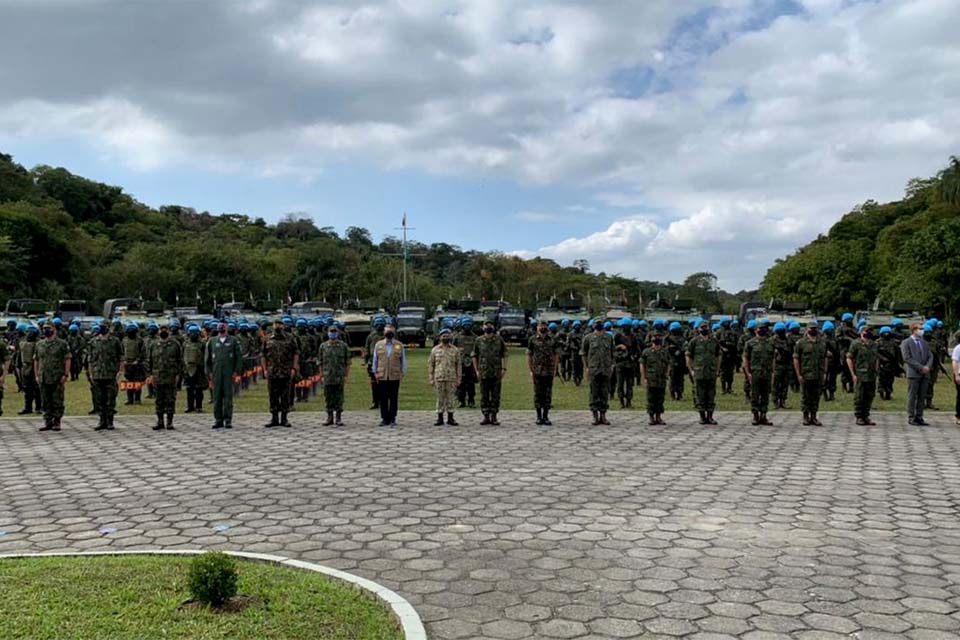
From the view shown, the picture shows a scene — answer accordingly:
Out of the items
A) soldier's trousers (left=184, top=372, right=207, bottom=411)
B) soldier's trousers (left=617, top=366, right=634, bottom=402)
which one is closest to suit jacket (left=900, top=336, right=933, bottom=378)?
soldier's trousers (left=617, top=366, right=634, bottom=402)

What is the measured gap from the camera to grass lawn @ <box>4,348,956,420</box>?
1544cm

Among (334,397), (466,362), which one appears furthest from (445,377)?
(466,362)

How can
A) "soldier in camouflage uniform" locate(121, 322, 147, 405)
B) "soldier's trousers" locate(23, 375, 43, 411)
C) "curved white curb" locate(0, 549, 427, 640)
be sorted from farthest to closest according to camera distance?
"soldier in camouflage uniform" locate(121, 322, 147, 405) < "soldier's trousers" locate(23, 375, 43, 411) < "curved white curb" locate(0, 549, 427, 640)

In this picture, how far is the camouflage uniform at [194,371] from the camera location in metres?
14.6

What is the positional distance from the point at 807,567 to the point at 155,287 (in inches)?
2242

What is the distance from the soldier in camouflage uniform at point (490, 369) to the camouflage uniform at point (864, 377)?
218 inches

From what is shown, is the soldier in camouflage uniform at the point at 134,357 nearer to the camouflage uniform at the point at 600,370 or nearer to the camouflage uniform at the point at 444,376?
the camouflage uniform at the point at 444,376

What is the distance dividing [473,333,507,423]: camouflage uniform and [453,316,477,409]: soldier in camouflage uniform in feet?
6.99

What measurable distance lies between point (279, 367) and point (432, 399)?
15.8 ft

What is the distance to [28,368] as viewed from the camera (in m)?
14.9

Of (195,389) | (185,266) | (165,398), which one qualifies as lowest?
(195,389)

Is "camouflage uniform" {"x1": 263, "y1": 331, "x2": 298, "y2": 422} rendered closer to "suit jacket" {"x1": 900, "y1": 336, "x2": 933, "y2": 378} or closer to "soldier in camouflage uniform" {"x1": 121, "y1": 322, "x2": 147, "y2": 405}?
"soldier in camouflage uniform" {"x1": 121, "y1": 322, "x2": 147, "y2": 405}

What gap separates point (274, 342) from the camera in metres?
12.9

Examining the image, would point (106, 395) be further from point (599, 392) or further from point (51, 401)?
point (599, 392)
